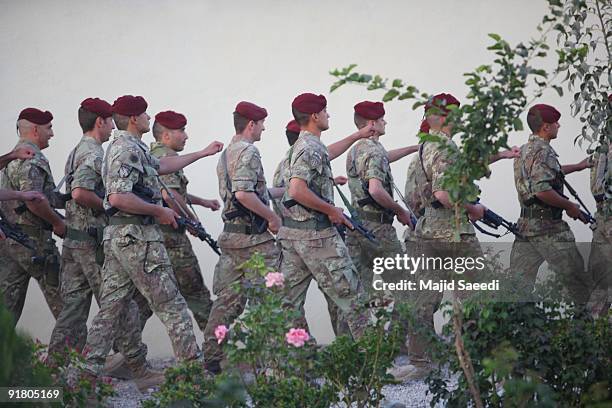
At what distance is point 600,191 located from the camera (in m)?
8.46

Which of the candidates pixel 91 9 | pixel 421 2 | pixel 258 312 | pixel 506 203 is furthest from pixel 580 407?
pixel 91 9

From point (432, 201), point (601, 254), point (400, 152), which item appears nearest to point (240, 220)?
point (432, 201)

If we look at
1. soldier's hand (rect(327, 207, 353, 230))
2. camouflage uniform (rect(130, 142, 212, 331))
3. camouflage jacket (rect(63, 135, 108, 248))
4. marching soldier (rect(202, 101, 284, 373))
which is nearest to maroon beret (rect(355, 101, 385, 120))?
marching soldier (rect(202, 101, 284, 373))

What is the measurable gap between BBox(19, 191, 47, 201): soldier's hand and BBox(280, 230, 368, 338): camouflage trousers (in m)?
1.83

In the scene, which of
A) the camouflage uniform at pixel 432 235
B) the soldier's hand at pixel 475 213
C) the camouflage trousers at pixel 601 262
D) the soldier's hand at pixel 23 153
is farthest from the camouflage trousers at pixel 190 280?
the camouflage trousers at pixel 601 262

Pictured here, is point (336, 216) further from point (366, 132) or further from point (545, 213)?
point (545, 213)

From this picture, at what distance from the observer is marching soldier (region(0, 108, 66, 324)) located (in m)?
7.64

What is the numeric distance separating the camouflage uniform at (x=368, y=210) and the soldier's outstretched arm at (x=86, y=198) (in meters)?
1.98

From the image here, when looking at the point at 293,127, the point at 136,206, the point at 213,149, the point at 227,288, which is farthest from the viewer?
the point at 293,127

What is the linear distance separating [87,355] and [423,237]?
8.41ft

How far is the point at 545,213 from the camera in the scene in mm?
8164

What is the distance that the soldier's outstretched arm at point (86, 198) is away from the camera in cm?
723

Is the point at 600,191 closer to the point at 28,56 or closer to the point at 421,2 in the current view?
the point at 421,2

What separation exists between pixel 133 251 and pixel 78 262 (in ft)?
3.72
